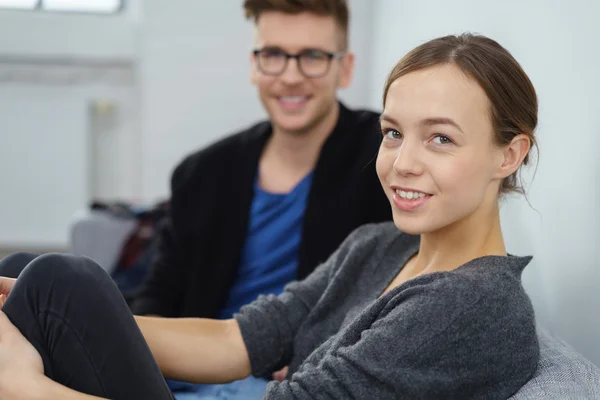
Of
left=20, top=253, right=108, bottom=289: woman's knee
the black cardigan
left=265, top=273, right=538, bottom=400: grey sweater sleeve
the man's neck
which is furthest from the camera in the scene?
the man's neck

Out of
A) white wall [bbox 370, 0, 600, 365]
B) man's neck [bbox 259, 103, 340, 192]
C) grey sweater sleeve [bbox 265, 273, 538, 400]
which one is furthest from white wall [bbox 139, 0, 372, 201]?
grey sweater sleeve [bbox 265, 273, 538, 400]

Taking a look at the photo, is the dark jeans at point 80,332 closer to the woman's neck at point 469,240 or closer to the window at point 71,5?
the woman's neck at point 469,240

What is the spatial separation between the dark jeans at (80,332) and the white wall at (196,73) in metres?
2.82

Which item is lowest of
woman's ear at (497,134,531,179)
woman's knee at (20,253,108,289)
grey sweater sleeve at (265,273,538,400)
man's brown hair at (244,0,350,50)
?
grey sweater sleeve at (265,273,538,400)

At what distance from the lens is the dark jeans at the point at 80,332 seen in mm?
1092

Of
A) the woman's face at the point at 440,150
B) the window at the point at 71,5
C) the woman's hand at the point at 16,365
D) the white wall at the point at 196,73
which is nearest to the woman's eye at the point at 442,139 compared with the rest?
the woman's face at the point at 440,150

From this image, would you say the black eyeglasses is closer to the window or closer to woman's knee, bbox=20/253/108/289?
woman's knee, bbox=20/253/108/289

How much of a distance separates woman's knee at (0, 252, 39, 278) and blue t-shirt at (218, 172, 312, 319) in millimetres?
658

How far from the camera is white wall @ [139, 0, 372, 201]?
384 centimetres

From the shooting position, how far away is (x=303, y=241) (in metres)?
1.83

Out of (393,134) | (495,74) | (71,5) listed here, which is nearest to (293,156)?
(393,134)

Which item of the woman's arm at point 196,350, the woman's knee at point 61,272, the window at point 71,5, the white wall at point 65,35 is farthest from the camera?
the window at point 71,5

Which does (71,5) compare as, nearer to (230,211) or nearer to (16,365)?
(230,211)

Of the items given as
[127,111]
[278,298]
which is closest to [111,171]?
[127,111]
